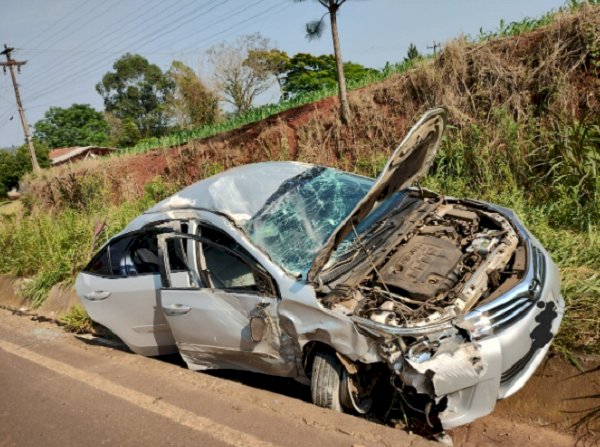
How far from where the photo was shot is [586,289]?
4199 millimetres

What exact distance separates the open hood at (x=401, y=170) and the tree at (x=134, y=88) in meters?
63.9

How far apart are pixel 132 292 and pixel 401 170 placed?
2701mm

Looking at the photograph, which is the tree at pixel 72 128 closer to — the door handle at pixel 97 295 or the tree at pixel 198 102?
the tree at pixel 198 102

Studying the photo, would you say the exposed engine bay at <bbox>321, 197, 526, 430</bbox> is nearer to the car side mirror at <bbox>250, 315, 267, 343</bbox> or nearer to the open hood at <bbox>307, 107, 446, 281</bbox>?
the open hood at <bbox>307, 107, 446, 281</bbox>

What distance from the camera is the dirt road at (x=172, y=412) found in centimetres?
334

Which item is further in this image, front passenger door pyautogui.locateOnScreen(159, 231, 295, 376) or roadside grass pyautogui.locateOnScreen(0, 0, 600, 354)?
roadside grass pyautogui.locateOnScreen(0, 0, 600, 354)

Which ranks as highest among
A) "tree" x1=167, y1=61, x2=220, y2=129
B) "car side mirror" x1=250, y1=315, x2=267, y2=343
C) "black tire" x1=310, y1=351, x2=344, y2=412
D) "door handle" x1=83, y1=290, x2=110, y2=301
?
"tree" x1=167, y1=61, x2=220, y2=129

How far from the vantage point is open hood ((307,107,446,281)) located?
356cm

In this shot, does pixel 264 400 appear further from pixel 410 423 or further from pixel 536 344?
pixel 536 344

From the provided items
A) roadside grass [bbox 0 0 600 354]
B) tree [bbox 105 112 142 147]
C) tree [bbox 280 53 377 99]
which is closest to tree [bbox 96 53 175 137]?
tree [bbox 105 112 142 147]

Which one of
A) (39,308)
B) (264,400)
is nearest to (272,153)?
(39,308)

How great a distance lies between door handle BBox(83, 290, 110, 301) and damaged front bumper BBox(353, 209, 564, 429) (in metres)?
2.95

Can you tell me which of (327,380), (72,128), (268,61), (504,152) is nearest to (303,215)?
(327,380)

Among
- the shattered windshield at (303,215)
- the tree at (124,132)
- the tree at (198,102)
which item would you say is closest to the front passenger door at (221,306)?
the shattered windshield at (303,215)
